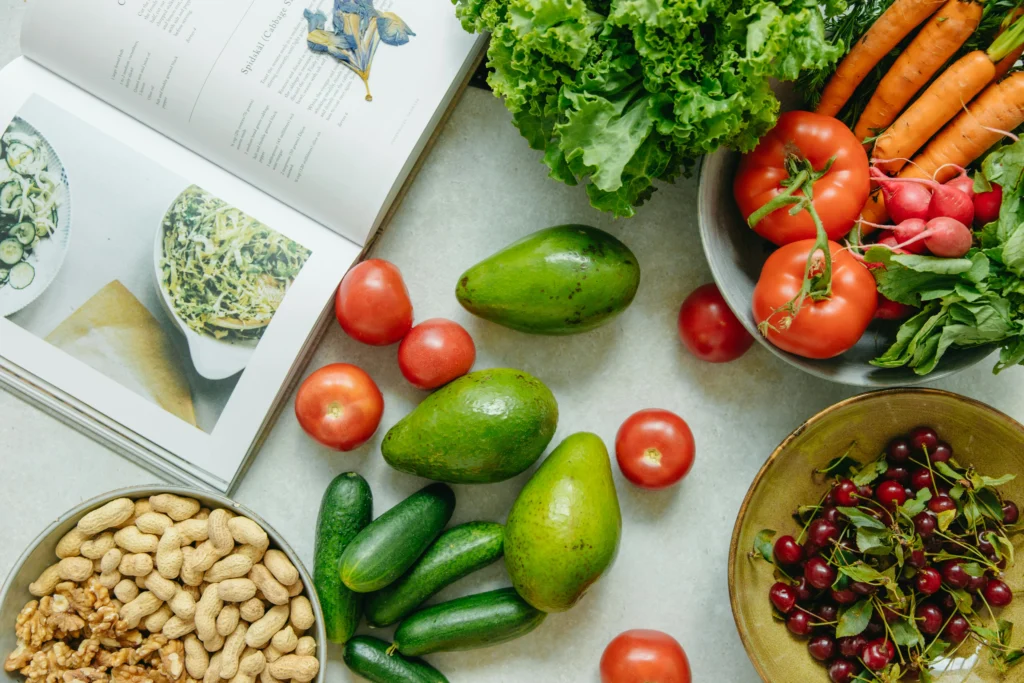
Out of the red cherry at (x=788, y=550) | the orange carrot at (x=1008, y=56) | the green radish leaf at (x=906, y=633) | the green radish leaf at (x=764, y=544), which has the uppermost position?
the orange carrot at (x=1008, y=56)

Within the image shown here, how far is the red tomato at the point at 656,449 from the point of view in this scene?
1.01 meters

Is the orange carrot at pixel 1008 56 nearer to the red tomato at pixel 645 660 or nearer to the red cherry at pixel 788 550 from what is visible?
the red cherry at pixel 788 550

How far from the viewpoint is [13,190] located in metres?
1.04

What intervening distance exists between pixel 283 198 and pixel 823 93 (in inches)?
26.3

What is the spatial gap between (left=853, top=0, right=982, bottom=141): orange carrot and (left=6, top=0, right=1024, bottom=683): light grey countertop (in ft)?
0.77

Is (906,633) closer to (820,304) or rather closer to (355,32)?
(820,304)

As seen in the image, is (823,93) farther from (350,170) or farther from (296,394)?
(296,394)

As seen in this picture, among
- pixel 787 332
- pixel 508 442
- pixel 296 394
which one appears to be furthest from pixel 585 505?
pixel 296 394

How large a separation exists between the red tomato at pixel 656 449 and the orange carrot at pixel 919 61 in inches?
16.3

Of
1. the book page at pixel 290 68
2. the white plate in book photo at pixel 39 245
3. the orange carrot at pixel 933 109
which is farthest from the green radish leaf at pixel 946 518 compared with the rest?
the white plate in book photo at pixel 39 245

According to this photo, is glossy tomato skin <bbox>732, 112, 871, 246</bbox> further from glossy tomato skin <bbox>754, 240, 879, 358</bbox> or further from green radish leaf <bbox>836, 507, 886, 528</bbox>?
green radish leaf <bbox>836, 507, 886, 528</bbox>

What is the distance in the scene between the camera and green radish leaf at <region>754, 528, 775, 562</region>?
99cm

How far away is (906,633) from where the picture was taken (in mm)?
947

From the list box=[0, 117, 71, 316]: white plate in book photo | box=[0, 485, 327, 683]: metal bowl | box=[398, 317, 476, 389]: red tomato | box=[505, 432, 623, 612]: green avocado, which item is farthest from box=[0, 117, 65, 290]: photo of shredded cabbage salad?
box=[505, 432, 623, 612]: green avocado
